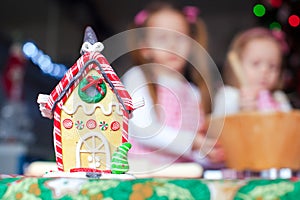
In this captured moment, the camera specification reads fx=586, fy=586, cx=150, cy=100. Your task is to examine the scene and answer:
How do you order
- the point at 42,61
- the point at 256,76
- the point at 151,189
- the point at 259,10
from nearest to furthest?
the point at 151,189
the point at 256,76
the point at 259,10
the point at 42,61

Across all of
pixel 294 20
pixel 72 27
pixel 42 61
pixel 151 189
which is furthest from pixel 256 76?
pixel 72 27

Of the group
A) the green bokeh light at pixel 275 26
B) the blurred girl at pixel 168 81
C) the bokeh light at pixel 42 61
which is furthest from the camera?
the bokeh light at pixel 42 61

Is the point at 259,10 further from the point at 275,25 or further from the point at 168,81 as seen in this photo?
the point at 168,81

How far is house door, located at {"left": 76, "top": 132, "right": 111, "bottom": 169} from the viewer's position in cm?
57

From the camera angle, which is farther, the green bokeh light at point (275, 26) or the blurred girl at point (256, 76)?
the green bokeh light at point (275, 26)

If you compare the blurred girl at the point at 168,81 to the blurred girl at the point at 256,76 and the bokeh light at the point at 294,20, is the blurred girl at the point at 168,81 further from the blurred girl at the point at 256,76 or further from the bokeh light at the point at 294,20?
the bokeh light at the point at 294,20

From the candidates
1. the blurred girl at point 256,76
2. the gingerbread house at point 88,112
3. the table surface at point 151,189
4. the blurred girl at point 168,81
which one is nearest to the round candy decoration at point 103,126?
the gingerbread house at point 88,112

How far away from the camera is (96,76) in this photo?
1.92 feet

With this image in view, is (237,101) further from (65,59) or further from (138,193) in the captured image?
(65,59)

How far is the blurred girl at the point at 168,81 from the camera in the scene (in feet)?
3.77

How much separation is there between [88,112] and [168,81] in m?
0.86

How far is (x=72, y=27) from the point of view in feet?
12.9

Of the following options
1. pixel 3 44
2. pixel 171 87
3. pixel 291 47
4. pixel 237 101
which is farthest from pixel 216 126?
pixel 3 44

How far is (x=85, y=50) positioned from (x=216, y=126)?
2.62 ft
